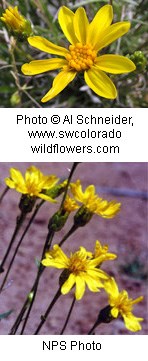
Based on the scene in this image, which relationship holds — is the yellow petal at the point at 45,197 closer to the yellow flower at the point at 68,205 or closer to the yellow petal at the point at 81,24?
the yellow flower at the point at 68,205

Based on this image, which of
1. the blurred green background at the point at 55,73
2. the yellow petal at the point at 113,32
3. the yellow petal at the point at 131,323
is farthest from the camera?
the blurred green background at the point at 55,73

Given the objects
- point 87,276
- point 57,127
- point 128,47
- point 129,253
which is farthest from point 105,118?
point 129,253

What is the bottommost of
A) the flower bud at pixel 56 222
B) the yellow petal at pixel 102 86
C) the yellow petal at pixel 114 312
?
the yellow petal at pixel 114 312

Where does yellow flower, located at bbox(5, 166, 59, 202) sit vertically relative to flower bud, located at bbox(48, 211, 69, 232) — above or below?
above

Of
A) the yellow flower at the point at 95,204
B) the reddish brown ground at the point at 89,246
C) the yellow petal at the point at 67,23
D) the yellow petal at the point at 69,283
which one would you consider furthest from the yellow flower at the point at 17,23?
the reddish brown ground at the point at 89,246

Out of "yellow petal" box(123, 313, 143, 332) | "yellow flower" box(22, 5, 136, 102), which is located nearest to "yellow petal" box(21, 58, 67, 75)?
"yellow flower" box(22, 5, 136, 102)

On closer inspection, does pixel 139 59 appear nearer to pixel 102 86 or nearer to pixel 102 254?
pixel 102 86

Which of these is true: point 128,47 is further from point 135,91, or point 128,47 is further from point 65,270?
point 65,270

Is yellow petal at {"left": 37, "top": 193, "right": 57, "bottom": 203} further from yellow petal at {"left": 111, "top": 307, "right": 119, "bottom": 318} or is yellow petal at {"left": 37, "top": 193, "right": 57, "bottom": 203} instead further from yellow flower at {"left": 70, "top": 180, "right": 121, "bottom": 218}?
yellow petal at {"left": 111, "top": 307, "right": 119, "bottom": 318}
